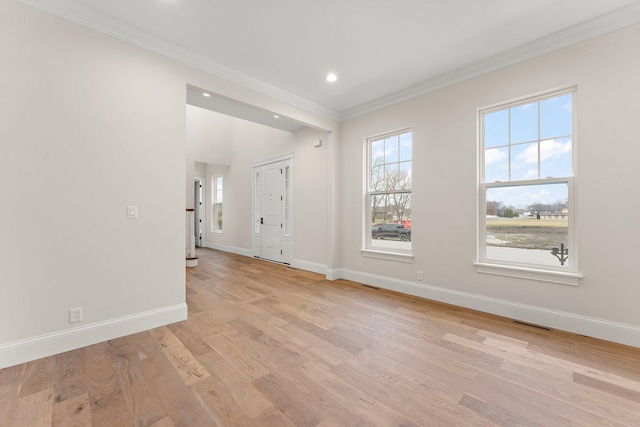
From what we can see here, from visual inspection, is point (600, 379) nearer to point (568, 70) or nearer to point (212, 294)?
point (568, 70)

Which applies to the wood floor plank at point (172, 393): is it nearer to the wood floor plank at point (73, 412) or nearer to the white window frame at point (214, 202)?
the wood floor plank at point (73, 412)

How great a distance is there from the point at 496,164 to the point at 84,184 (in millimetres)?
4319

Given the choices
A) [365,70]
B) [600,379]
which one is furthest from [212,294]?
[600,379]

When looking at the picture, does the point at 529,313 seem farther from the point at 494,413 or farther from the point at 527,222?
the point at 494,413

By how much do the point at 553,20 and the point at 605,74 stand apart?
70 centimetres

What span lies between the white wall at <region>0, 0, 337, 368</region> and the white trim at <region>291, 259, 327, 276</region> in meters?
2.70

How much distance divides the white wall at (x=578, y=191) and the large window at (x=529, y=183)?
13cm

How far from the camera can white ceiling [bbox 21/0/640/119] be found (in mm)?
2346

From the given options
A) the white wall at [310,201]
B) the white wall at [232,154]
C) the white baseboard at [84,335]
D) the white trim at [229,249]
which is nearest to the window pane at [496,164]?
the white wall at [310,201]

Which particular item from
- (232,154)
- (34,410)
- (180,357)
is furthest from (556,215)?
(232,154)

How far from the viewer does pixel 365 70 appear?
339cm

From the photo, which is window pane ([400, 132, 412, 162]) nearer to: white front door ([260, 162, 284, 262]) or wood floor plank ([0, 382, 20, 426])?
white front door ([260, 162, 284, 262])

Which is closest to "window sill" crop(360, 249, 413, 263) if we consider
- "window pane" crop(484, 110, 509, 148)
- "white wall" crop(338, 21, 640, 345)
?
"white wall" crop(338, 21, 640, 345)

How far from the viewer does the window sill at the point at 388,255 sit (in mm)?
3926
